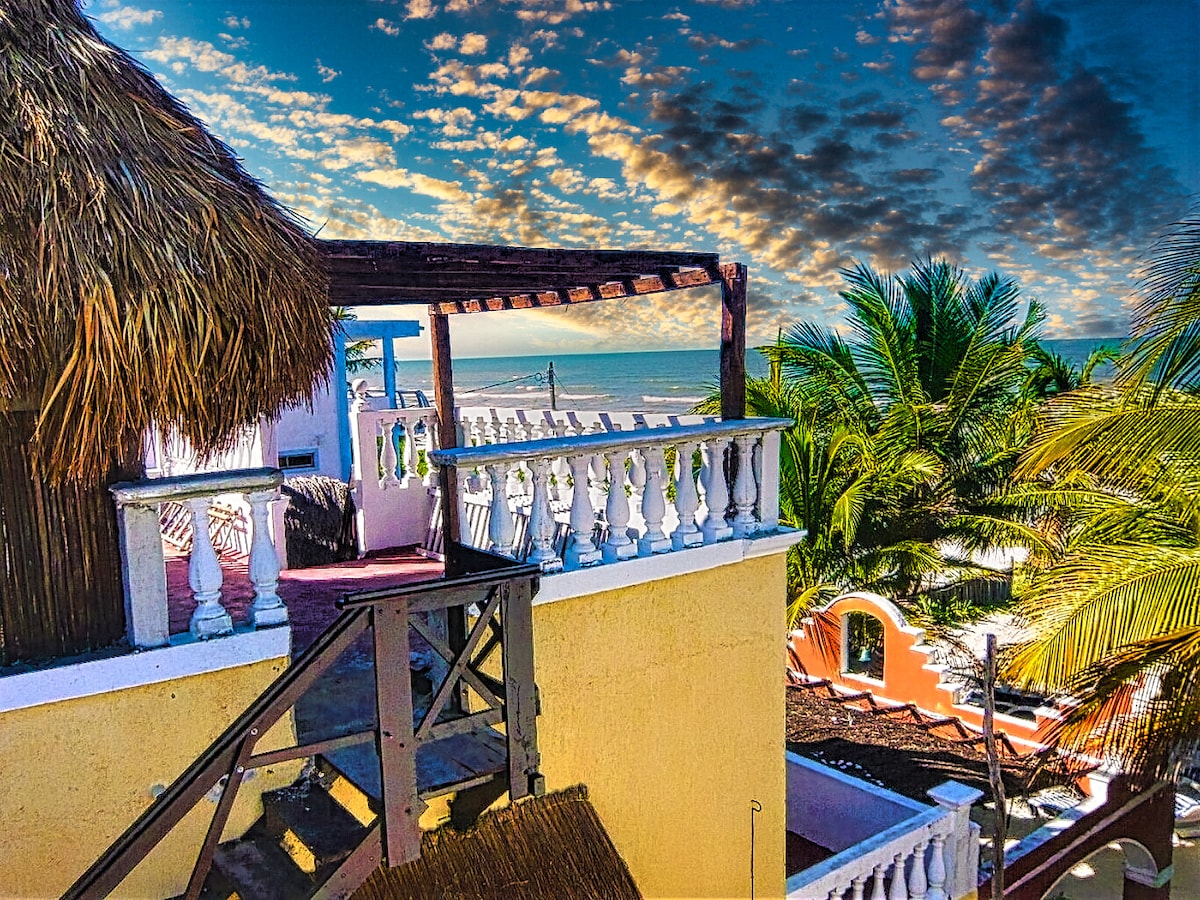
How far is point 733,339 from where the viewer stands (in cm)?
555

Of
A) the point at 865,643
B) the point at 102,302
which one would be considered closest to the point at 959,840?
the point at 102,302

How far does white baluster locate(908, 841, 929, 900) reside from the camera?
Answer: 658 cm

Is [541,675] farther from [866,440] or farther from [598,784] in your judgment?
[866,440]

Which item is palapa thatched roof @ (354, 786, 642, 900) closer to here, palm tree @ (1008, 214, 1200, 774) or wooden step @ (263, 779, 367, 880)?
wooden step @ (263, 779, 367, 880)

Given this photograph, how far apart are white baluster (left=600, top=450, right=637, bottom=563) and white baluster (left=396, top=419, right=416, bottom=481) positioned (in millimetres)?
3175

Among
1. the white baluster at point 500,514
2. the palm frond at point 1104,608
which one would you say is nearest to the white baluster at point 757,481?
the white baluster at point 500,514

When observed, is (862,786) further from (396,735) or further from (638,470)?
(396,735)

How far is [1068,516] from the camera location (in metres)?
12.4

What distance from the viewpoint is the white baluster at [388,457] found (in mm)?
7527

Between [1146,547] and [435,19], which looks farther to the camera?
[435,19]

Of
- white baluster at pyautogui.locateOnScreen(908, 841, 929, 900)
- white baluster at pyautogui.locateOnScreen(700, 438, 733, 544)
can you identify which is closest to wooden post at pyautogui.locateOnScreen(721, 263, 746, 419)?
white baluster at pyautogui.locateOnScreen(700, 438, 733, 544)

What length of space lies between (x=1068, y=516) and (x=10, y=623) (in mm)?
13116

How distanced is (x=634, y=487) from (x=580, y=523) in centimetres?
61

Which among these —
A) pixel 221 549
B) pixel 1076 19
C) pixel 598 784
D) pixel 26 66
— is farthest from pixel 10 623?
pixel 1076 19
